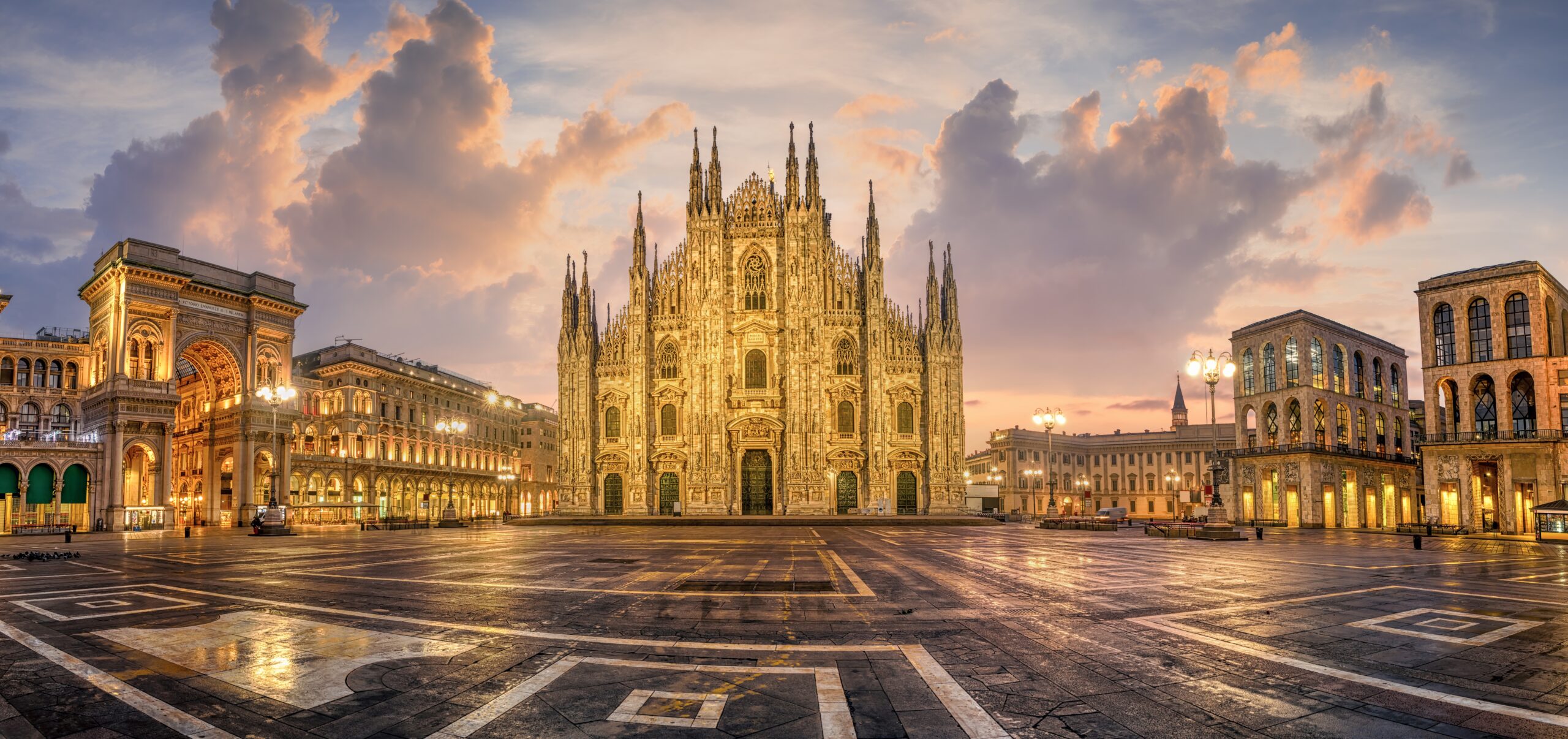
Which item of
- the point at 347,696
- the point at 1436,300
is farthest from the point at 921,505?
the point at 347,696

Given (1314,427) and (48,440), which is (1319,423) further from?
(48,440)

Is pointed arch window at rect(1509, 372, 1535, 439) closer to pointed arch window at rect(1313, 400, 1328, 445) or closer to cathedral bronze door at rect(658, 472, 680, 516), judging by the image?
pointed arch window at rect(1313, 400, 1328, 445)

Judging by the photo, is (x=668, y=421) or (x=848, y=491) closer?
(x=848, y=491)

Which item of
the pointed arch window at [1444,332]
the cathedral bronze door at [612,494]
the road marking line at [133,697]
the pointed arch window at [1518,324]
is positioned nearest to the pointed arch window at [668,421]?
the cathedral bronze door at [612,494]

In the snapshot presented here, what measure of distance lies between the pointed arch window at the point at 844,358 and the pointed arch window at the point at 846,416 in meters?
2.39

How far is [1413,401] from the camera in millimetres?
97312

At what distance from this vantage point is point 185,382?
67.1 m

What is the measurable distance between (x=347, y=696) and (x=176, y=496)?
73399 mm

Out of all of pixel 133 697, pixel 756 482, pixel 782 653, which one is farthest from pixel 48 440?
pixel 782 653

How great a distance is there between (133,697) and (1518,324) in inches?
2480

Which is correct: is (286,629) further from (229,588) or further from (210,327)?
(210,327)

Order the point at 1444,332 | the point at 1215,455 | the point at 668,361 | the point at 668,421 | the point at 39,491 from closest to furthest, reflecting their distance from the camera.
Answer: the point at 1215,455, the point at 1444,332, the point at 39,491, the point at 668,421, the point at 668,361

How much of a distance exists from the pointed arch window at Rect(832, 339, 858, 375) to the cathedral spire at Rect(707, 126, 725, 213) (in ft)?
46.9

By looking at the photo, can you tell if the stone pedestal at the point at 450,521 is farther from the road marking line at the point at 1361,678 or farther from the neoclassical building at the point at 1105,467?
the neoclassical building at the point at 1105,467
